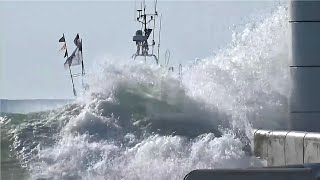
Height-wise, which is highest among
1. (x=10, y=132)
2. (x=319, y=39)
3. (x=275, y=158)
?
(x=319, y=39)

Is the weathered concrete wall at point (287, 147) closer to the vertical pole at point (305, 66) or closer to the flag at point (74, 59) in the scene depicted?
the vertical pole at point (305, 66)

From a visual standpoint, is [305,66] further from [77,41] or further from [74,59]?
[74,59]

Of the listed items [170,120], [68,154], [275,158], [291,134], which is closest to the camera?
[291,134]

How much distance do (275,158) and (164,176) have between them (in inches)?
77.0

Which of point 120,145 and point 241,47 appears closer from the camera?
point 120,145

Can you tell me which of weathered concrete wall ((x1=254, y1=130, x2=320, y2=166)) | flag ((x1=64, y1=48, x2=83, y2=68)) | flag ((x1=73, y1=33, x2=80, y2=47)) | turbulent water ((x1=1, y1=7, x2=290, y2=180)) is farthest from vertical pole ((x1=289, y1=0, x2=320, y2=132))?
flag ((x1=64, y1=48, x2=83, y2=68))

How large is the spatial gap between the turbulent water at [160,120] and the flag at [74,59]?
118 cm

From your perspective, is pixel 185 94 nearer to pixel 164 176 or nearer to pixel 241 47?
pixel 241 47

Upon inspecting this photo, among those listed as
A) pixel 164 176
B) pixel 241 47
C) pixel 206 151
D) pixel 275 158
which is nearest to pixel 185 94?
pixel 241 47

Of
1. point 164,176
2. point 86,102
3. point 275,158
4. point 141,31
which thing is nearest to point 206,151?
point 164,176

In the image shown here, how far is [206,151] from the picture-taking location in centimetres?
1368

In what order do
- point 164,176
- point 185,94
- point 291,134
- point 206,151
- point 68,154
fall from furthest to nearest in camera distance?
point 185,94
point 68,154
point 206,151
point 164,176
point 291,134

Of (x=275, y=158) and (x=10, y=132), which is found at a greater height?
(x=275, y=158)

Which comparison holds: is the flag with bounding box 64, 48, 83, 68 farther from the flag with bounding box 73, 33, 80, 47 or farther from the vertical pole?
the vertical pole
